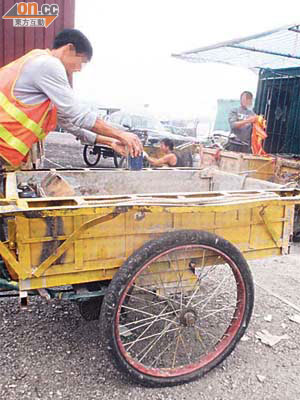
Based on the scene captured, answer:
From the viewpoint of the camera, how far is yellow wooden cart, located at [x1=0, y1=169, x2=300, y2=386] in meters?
2.04

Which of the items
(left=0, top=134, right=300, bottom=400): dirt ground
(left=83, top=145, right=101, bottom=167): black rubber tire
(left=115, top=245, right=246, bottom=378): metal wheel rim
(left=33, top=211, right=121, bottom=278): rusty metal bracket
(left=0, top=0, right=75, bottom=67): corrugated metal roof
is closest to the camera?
(left=33, top=211, right=121, bottom=278): rusty metal bracket

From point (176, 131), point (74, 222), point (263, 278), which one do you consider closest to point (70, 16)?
point (263, 278)

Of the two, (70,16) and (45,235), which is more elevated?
(70,16)

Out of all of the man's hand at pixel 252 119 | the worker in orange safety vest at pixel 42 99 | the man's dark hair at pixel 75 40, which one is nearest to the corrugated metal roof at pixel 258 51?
the man's hand at pixel 252 119

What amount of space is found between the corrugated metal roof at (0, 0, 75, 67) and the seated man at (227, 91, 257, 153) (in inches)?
121

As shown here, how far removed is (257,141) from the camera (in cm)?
691

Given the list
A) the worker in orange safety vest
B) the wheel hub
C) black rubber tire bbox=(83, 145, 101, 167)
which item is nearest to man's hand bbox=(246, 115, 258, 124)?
the worker in orange safety vest

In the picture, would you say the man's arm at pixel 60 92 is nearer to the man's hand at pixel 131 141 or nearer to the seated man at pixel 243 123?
the man's hand at pixel 131 141

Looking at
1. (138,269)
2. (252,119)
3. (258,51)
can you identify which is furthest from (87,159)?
(138,269)

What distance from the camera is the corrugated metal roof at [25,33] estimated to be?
20.8ft

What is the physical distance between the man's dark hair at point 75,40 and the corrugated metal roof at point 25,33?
4.31 metres

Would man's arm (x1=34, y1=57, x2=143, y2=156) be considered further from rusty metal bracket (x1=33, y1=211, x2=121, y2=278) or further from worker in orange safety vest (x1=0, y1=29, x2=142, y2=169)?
rusty metal bracket (x1=33, y1=211, x2=121, y2=278)

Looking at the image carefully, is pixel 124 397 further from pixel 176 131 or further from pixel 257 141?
pixel 176 131

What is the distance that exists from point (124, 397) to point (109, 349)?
1.17 ft
